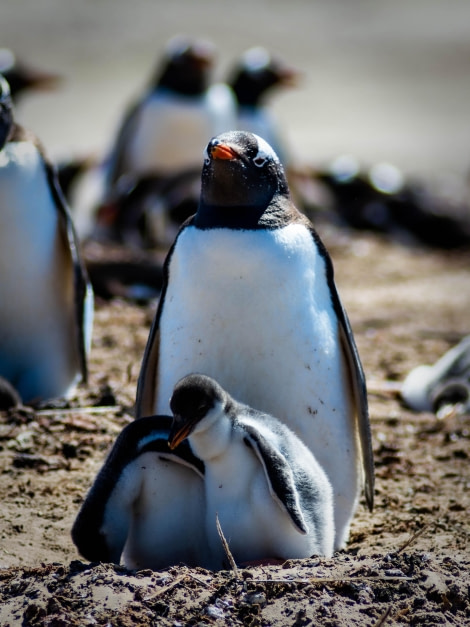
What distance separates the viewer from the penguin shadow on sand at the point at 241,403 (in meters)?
3.13

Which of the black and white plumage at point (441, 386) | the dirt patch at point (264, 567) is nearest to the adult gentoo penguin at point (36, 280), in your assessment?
the dirt patch at point (264, 567)

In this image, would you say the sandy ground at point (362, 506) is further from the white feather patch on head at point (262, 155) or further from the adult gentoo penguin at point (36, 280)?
the white feather patch on head at point (262, 155)

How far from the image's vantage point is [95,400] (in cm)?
473

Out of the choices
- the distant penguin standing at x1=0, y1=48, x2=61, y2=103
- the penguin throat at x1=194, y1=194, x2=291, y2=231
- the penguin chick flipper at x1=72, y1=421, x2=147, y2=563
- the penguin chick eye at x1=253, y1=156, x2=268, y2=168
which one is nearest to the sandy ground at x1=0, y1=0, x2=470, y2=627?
the penguin chick flipper at x1=72, y1=421, x2=147, y2=563

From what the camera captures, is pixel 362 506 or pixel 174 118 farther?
pixel 174 118

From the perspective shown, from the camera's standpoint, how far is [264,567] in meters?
2.99

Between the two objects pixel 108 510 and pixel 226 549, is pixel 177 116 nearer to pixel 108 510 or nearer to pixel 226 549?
pixel 108 510

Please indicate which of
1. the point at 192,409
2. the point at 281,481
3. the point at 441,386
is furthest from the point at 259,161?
the point at 441,386

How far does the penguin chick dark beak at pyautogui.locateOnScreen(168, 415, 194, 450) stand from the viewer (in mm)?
3006

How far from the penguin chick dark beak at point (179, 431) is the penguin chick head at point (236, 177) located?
0.83m

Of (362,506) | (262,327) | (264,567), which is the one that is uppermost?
(262,327)

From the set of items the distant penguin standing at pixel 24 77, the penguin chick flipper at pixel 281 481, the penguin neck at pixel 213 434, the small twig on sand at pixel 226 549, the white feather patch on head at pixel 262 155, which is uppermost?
the white feather patch on head at pixel 262 155

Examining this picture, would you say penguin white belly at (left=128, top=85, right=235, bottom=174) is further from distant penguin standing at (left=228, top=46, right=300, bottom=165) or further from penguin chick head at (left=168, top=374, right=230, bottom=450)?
penguin chick head at (left=168, top=374, right=230, bottom=450)

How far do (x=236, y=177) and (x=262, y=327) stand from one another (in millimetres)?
505
